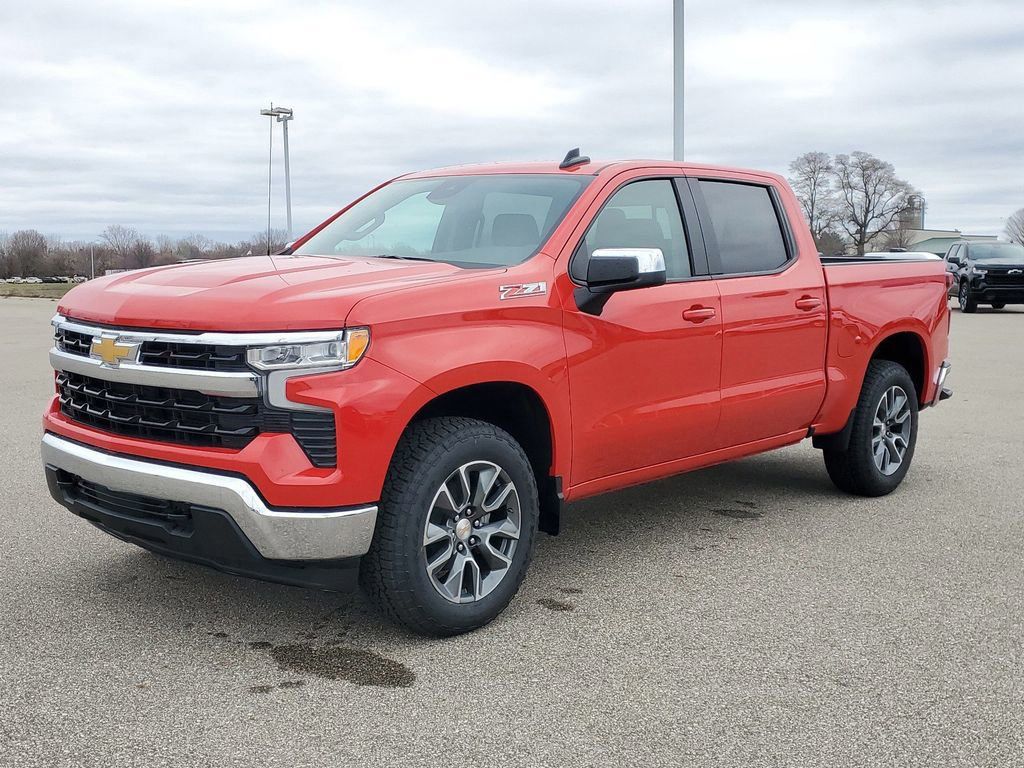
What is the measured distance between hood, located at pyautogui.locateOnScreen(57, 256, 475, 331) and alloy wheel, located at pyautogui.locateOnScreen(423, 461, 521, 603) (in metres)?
0.77

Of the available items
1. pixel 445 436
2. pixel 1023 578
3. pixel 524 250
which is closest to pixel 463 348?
pixel 445 436

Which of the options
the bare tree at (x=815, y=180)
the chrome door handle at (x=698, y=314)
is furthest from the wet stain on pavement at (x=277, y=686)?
the bare tree at (x=815, y=180)

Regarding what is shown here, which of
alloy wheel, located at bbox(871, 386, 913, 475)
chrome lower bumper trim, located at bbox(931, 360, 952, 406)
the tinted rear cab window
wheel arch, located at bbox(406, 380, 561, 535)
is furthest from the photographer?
chrome lower bumper trim, located at bbox(931, 360, 952, 406)

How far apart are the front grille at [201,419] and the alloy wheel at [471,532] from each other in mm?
538

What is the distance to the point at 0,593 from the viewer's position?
4590 mm

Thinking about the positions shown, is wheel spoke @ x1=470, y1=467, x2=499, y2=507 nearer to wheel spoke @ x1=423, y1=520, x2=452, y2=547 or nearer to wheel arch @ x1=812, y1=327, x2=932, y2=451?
wheel spoke @ x1=423, y1=520, x2=452, y2=547

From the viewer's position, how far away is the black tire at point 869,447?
20.5 ft

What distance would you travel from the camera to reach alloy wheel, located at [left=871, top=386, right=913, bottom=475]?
6.40 m

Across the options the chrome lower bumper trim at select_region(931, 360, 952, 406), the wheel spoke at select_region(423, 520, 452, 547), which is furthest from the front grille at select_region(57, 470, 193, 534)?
the chrome lower bumper trim at select_region(931, 360, 952, 406)

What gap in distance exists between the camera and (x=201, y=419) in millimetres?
3748

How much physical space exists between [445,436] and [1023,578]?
9.04ft

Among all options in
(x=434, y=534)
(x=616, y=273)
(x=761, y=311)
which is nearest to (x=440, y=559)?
(x=434, y=534)

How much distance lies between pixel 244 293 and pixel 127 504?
890mm

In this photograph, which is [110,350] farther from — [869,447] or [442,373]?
[869,447]
